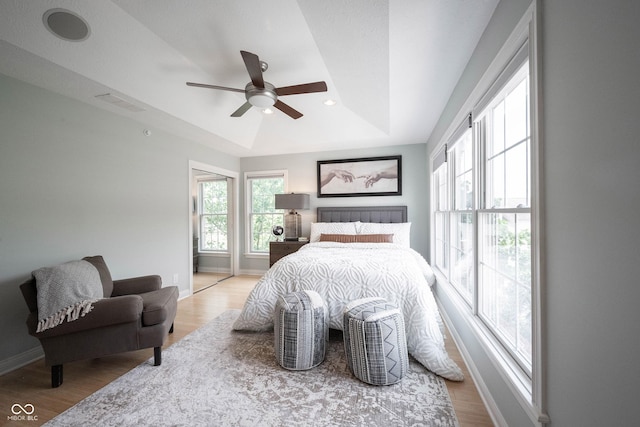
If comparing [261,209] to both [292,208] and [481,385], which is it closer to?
[292,208]

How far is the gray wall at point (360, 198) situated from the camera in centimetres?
452

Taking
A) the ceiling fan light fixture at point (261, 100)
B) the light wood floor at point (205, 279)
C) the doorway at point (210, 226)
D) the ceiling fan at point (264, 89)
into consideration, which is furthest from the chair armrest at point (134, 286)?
the doorway at point (210, 226)

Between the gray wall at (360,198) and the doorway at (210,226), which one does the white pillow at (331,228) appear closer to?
the gray wall at (360,198)

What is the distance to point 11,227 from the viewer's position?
2.19 m

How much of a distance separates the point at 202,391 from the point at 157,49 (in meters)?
2.72

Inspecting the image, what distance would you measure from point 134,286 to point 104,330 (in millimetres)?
641

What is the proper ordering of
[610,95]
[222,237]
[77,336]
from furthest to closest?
[222,237], [77,336], [610,95]

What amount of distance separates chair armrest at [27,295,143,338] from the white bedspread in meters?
0.96

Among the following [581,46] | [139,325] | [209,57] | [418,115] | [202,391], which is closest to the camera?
[581,46]

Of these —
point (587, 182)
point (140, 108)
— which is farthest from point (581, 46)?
point (140, 108)

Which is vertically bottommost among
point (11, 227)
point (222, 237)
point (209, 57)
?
point (222, 237)

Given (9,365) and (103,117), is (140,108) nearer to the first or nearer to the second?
(103,117)

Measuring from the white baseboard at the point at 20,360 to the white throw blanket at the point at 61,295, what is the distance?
2.27ft

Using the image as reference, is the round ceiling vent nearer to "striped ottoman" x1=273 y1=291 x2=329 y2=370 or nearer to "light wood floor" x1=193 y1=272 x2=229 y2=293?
"striped ottoman" x1=273 y1=291 x2=329 y2=370
